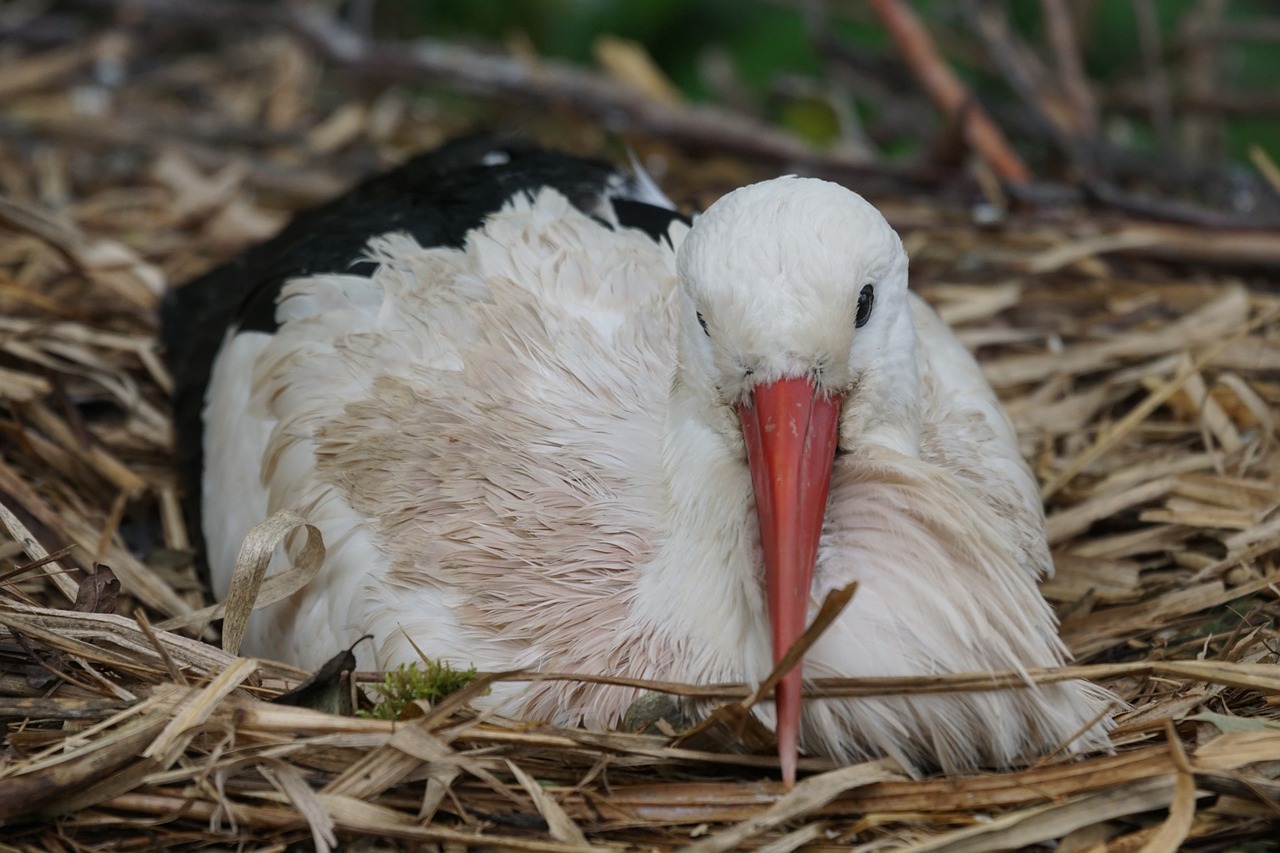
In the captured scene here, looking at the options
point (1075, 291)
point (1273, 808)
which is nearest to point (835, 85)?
point (1075, 291)

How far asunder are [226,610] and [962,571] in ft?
3.52

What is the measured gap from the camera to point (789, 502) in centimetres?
175

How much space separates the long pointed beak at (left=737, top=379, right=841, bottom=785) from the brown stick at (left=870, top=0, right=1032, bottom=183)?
229cm

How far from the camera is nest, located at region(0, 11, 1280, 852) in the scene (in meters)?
1.72

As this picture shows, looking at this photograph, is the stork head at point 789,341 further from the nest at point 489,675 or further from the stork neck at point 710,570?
the nest at point 489,675

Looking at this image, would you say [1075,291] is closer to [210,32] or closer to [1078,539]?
[1078,539]

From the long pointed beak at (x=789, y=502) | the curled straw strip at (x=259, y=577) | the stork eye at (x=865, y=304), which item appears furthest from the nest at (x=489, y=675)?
the stork eye at (x=865, y=304)

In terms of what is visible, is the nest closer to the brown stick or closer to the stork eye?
the brown stick

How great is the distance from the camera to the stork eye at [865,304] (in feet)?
6.01

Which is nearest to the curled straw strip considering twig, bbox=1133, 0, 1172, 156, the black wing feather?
the black wing feather

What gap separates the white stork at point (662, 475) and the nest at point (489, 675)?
0.09 m

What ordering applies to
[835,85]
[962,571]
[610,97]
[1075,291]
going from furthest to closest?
[835,85], [610,97], [1075,291], [962,571]

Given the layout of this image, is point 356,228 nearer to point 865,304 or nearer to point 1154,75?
point 865,304

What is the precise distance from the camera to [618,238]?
2.55 meters
